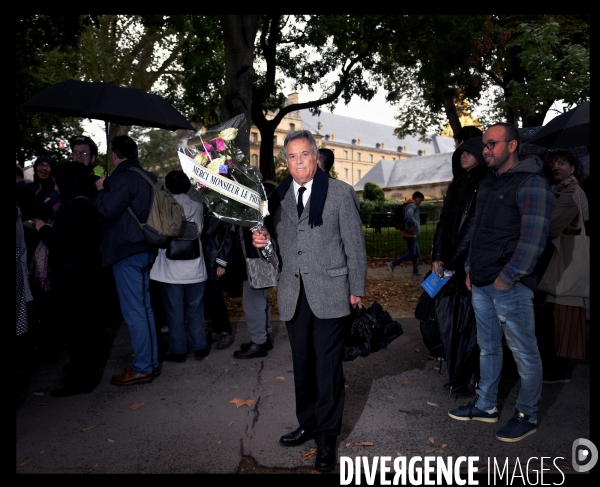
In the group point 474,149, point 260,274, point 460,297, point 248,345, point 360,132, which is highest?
point 360,132

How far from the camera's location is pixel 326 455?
3400 mm

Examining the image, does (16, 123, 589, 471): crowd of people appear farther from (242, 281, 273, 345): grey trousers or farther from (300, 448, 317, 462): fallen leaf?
(300, 448, 317, 462): fallen leaf

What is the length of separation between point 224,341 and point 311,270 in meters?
2.91

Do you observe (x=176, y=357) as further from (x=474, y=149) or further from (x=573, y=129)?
(x=573, y=129)

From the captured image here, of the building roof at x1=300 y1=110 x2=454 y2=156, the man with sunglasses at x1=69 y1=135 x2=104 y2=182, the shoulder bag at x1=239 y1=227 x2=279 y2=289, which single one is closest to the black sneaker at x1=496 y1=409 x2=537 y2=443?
the shoulder bag at x1=239 y1=227 x2=279 y2=289

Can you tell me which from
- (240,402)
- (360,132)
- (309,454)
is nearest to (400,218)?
(240,402)

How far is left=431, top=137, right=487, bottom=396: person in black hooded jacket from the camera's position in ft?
14.5

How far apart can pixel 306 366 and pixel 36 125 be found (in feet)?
54.9

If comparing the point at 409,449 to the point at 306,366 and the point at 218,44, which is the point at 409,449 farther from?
the point at 218,44

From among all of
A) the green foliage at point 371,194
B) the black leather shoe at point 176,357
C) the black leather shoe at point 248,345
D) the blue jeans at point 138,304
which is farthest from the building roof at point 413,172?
the blue jeans at point 138,304

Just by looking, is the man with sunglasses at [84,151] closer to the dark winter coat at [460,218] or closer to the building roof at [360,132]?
the dark winter coat at [460,218]

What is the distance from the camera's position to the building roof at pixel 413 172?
8375 cm

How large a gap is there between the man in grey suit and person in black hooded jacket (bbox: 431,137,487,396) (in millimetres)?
1279

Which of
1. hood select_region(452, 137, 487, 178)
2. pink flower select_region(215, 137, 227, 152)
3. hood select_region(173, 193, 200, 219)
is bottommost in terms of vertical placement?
hood select_region(173, 193, 200, 219)
